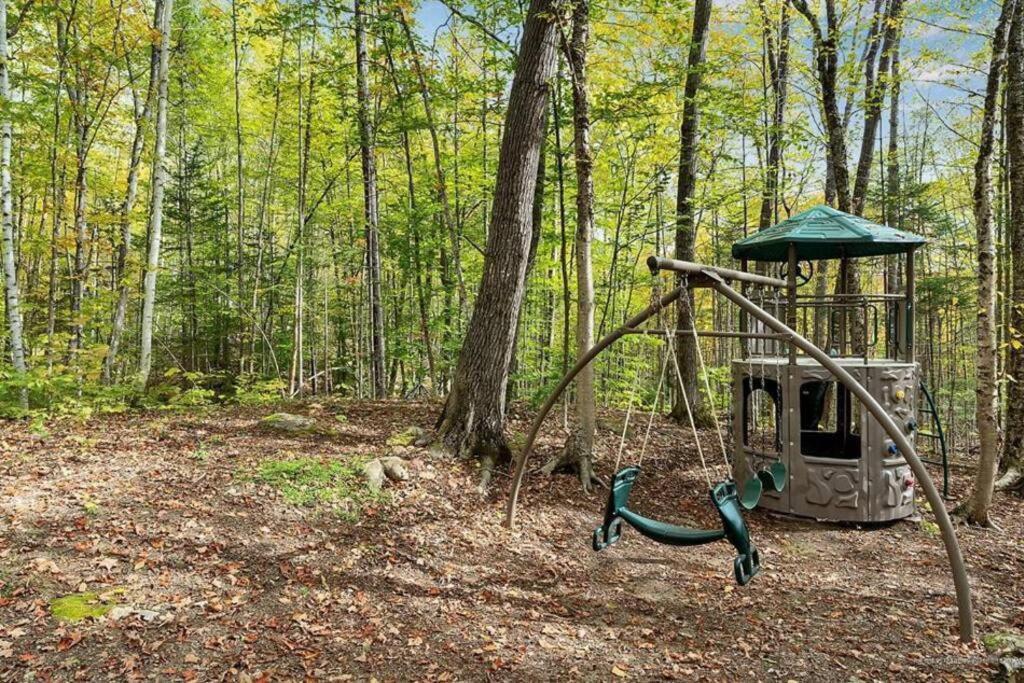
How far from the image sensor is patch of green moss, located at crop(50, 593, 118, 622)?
3.13 m

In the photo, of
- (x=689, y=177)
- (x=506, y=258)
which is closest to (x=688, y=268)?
(x=506, y=258)

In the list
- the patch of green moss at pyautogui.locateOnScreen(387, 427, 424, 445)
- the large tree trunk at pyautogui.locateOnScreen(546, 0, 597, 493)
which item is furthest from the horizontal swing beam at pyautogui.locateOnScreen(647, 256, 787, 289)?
the patch of green moss at pyautogui.locateOnScreen(387, 427, 424, 445)

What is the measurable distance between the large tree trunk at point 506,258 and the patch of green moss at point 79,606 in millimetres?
3388

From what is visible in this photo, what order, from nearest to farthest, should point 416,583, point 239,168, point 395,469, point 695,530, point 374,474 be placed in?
point 695,530 < point 416,583 < point 374,474 < point 395,469 < point 239,168

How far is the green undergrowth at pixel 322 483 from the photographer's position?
4867mm

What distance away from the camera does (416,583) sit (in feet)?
13.5

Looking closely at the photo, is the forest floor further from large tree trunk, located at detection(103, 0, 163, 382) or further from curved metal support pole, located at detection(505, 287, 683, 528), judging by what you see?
large tree trunk, located at detection(103, 0, 163, 382)

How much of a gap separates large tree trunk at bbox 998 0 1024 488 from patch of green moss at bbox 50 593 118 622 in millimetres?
7464

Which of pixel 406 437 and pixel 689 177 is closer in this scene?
pixel 406 437

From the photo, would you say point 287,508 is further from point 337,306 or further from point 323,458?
point 337,306

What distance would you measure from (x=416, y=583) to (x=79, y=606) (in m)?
2.02

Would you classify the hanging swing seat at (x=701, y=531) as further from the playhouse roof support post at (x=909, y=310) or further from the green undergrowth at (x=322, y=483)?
the playhouse roof support post at (x=909, y=310)

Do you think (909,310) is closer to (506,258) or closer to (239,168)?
(506,258)

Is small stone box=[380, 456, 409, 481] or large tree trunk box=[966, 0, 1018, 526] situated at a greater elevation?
large tree trunk box=[966, 0, 1018, 526]
